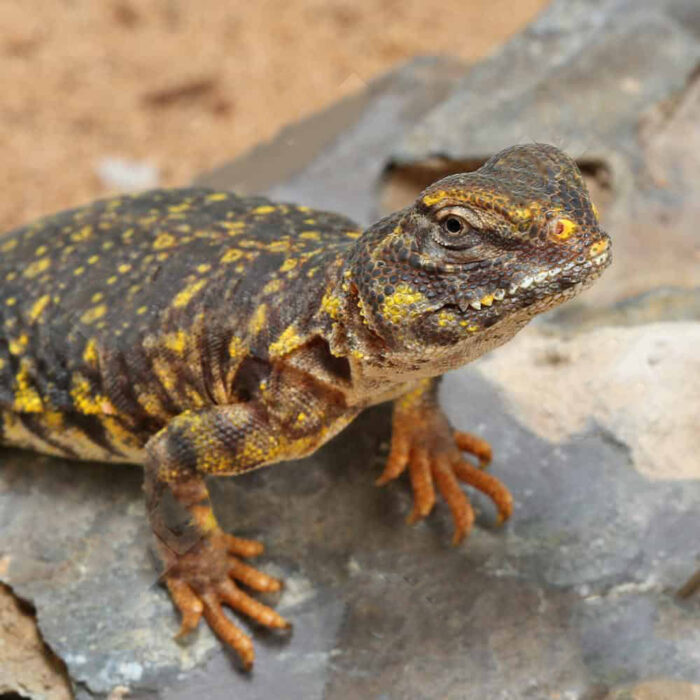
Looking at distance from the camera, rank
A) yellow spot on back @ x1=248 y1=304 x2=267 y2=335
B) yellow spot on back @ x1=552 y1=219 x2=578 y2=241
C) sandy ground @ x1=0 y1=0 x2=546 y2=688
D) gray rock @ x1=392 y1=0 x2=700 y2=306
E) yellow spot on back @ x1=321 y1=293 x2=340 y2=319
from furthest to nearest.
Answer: sandy ground @ x1=0 y1=0 x2=546 y2=688 → gray rock @ x1=392 y1=0 x2=700 y2=306 → yellow spot on back @ x1=248 y1=304 x2=267 y2=335 → yellow spot on back @ x1=321 y1=293 x2=340 y2=319 → yellow spot on back @ x1=552 y1=219 x2=578 y2=241

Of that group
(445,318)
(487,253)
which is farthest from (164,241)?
(487,253)

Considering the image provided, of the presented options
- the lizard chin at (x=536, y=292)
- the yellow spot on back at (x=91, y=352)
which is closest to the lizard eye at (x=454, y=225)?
the lizard chin at (x=536, y=292)

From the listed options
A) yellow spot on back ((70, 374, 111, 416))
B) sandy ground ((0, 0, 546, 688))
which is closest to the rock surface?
yellow spot on back ((70, 374, 111, 416))

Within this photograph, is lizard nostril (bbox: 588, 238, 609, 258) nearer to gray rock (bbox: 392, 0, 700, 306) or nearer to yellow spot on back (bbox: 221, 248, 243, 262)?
yellow spot on back (bbox: 221, 248, 243, 262)

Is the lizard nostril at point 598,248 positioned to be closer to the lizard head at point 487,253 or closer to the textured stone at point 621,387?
the lizard head at point 487,253

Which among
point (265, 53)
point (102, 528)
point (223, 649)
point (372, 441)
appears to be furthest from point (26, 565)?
point (265, 53)

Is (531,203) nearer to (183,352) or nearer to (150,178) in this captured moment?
(183,352)

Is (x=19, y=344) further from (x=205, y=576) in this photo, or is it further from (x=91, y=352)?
(x=205, y=576)
